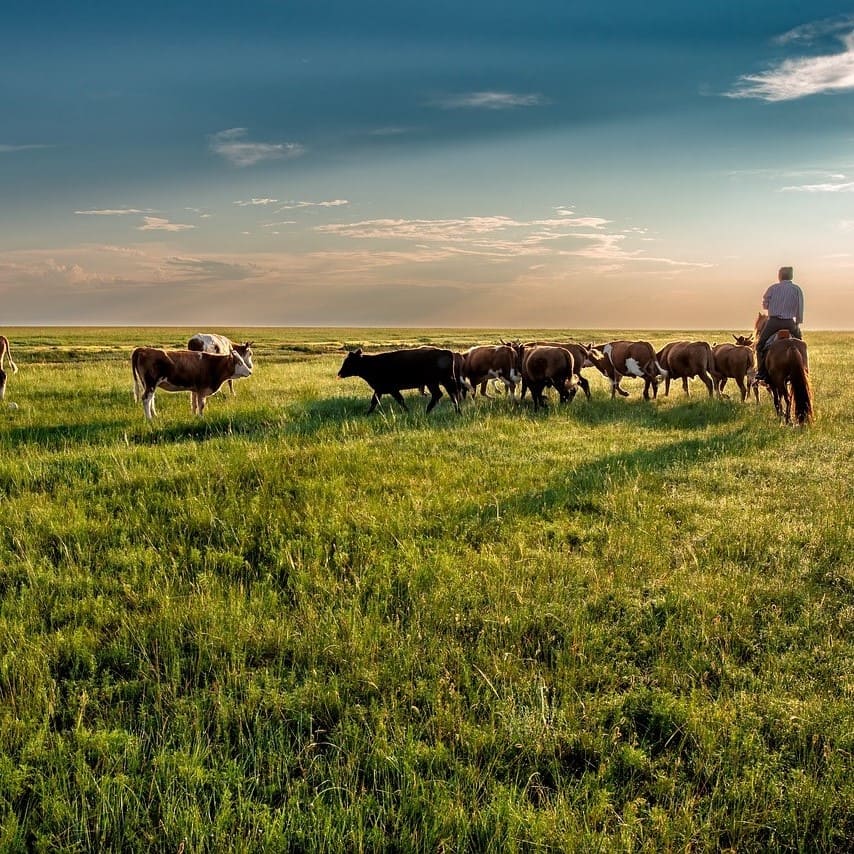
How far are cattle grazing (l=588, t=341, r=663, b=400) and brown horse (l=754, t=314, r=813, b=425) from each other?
479 centimetres

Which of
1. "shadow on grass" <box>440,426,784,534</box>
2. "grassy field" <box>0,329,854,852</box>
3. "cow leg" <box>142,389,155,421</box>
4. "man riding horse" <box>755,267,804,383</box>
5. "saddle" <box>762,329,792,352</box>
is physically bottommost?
"grassy field" <box>0,329,854,852</box>

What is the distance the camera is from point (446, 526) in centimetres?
724

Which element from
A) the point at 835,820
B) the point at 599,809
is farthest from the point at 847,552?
the point at 599,809

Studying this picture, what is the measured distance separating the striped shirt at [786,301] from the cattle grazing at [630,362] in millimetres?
4062

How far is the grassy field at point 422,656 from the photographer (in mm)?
3338

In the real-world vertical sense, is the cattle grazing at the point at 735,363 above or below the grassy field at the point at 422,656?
above

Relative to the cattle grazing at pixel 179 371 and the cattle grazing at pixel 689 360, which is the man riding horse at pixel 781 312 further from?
the cattle grazing at pixel 179 371

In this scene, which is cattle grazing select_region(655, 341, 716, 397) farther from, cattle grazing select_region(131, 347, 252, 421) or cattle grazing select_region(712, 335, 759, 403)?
cattle grazing select_region(131, 347, 252, 421)

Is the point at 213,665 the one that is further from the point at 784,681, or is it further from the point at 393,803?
the point at 784,681

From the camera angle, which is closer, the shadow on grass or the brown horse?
the shadow on grass

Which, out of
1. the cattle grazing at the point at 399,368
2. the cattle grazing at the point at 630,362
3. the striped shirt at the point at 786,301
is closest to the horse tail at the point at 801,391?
the striped shirt at the point at 786,301

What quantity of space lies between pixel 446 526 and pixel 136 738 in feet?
13.1

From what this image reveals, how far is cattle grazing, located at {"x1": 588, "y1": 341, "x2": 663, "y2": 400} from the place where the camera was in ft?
62.6

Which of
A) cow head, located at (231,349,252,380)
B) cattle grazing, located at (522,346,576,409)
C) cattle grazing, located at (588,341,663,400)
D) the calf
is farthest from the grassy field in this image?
cattle grazing, located at (588,341,663,400)
